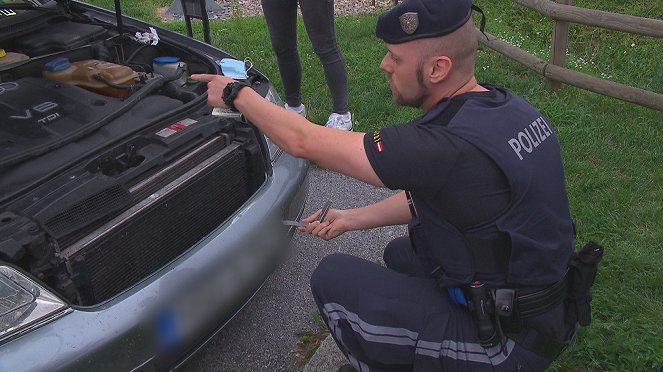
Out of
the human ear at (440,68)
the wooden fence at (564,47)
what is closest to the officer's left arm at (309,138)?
the human ear at (440,68)

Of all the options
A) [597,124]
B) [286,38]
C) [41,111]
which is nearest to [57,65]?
[41,111]

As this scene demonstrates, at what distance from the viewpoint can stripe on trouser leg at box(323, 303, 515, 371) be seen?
189cm

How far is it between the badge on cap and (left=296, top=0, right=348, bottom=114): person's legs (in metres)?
1.96

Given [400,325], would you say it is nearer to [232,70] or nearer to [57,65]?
[232,70]

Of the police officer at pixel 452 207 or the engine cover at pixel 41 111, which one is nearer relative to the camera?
the police officer at pixel 452 207

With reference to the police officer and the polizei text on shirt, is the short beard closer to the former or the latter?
the police officer

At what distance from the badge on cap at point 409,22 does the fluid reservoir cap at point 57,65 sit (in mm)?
1764

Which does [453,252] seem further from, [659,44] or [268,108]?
[659,44]

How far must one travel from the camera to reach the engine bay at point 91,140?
74.2 inches

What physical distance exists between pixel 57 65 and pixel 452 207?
6.56ft

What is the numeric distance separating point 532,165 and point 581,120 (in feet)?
9.92

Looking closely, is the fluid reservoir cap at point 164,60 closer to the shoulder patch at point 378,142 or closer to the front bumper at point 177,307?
the front bumper at point 177,307

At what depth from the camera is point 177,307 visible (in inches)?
79.0

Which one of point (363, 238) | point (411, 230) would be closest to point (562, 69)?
point (363, 238)
